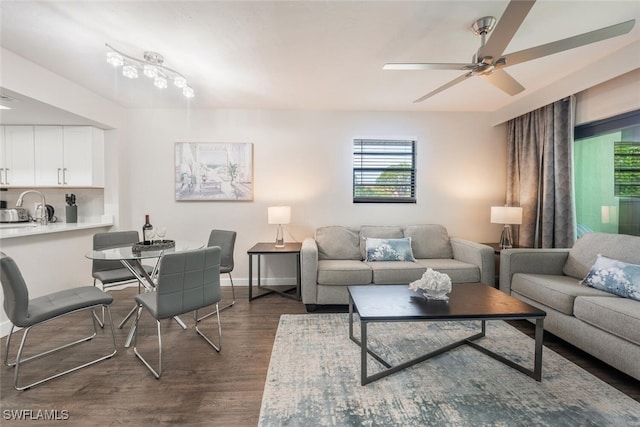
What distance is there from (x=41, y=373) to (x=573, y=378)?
361 centimetres

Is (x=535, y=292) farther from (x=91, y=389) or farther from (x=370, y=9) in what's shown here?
(x=91, y=389)

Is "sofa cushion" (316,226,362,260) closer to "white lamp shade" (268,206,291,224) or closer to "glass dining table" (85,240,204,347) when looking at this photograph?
"white lamp shade" (268,206,291,224)

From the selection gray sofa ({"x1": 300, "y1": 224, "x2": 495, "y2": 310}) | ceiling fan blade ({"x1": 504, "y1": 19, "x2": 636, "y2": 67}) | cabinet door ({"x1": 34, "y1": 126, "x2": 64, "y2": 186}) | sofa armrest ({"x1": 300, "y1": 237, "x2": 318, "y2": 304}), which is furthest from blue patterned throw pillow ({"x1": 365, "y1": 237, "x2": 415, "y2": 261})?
cabinet door ({"x1": 34, "y1": 126, "x2": 64, "y2": 186})

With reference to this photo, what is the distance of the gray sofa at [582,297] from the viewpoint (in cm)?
175

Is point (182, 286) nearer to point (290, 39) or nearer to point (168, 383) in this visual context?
point (168, 383)

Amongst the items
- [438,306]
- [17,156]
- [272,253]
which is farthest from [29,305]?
[438,306]

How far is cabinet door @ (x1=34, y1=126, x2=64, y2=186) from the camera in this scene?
3420 mm

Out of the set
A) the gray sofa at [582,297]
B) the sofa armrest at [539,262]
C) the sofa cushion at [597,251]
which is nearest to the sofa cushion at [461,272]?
the gray sofa at [582,297]

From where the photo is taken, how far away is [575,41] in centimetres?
155

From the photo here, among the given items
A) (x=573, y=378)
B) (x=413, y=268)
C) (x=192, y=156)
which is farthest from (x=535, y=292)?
(x=192, y=156)

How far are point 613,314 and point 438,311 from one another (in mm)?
1160

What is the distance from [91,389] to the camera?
1743mm

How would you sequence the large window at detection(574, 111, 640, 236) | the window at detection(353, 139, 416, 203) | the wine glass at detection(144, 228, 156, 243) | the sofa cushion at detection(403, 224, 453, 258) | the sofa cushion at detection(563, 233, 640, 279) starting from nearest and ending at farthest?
the sofa cushion at detection(563, 233, 640, 279) → the wine glass at detection(144, 228, 156, 243) → the large window at detection(574, 111, 640, 236) → the sofa cushion at detection(403, 224, 453, 258) → the window at detection(353, 139, 416, 203)

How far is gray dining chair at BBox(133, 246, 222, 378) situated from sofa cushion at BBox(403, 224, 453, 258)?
2.48 meters
